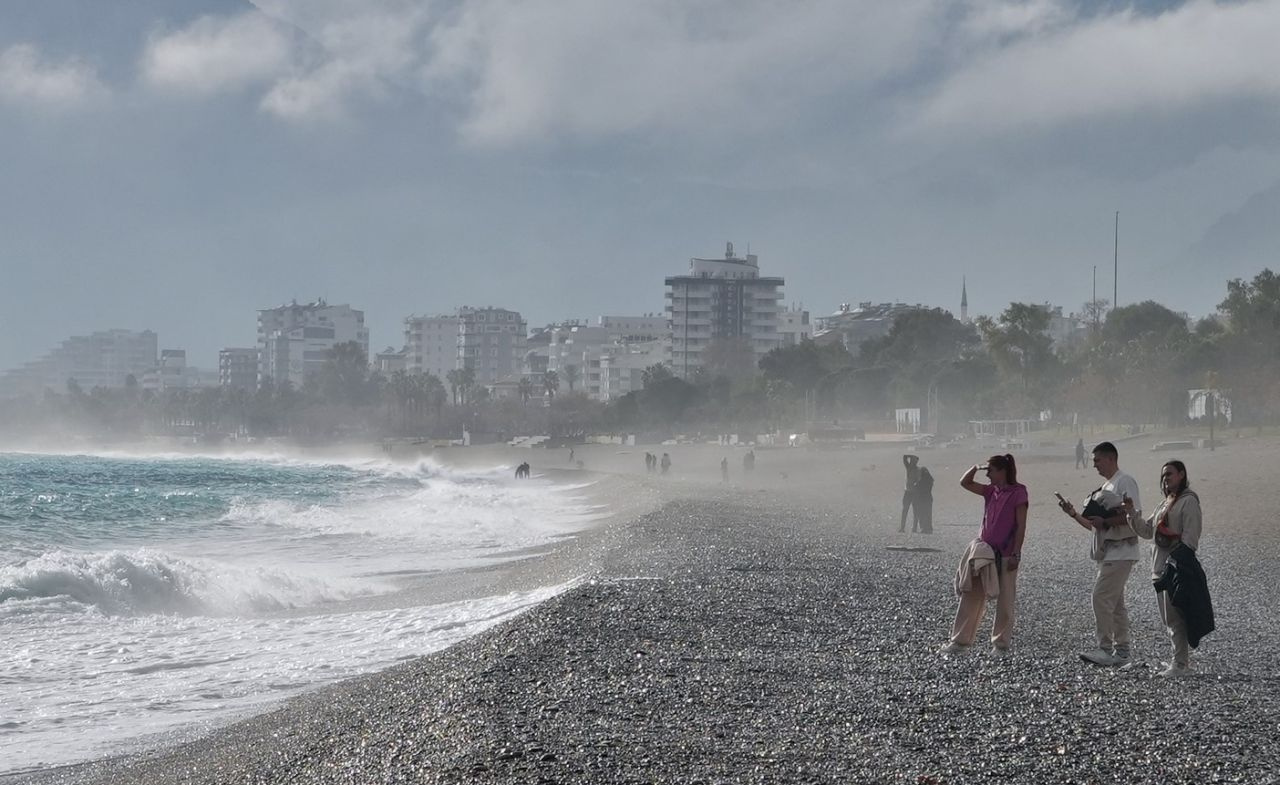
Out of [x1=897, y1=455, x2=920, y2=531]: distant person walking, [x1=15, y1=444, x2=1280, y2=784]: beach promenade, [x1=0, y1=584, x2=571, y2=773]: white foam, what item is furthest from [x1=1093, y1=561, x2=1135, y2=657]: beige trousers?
[x1=897, y1=455, x2=920, y2=531]: distant person walking

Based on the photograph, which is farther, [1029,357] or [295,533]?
[1029,357]

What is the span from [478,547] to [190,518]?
56.7 feet

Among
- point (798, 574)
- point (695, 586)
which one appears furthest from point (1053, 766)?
point (798, 574)

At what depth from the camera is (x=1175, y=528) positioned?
9086mm

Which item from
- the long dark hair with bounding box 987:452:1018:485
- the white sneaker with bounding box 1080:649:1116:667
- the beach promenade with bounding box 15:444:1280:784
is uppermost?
the long dark hair with bounding box 987:452:1018:485

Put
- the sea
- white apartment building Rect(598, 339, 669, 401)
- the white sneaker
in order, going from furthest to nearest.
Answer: white apartment building Rect(598, 339, 669, 401) < the sea < the white sneaker

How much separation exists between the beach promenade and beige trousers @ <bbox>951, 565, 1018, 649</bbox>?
0.51ft

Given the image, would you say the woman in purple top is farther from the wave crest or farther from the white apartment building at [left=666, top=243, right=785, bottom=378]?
the white apartment building at [left=666, top=243, right=785, bottom=378]

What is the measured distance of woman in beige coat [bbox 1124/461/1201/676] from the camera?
9.05 metres

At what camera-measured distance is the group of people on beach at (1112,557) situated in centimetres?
908

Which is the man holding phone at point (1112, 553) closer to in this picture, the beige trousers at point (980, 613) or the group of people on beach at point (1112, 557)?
the group of people on beach at point (1112, 557)

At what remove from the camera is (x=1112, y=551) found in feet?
31.1

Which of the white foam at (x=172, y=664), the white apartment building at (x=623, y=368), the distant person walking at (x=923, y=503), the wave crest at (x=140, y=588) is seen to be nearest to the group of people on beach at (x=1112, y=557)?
Result: the white foam at (x=172, y=664)

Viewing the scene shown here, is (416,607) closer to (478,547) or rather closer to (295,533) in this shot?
(478,547)
